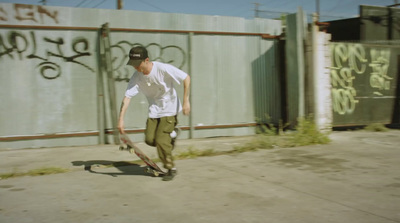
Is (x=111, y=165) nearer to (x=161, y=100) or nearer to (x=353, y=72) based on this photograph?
(x=161, y=100)

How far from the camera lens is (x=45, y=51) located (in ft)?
22.8

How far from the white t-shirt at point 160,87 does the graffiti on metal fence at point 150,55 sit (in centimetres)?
252

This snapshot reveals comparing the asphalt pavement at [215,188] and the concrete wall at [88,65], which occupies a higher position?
the concrete wall at [88,65]

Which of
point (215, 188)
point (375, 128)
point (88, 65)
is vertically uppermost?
point (88, 65)

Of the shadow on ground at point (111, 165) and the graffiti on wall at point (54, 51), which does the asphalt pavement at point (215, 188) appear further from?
the graffiti on wall at point (54, 51)

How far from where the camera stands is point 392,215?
3.49m

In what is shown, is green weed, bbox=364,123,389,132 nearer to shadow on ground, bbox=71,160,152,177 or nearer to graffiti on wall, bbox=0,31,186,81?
graffiti on wall, bbox=0,31,186,81

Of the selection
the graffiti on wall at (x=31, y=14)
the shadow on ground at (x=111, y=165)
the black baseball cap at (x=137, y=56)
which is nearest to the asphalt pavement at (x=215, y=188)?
the shadow on ground at (x=111, y=165)

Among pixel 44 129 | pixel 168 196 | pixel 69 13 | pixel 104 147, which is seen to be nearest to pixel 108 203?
pixel 168 196

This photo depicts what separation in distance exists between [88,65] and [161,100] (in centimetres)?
289

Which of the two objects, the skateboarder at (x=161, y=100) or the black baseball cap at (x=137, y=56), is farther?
the skateboarder at (x=161, y=100)

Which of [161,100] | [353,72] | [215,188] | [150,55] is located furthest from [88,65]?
[353,72]

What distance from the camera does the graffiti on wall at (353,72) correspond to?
8.41 meters

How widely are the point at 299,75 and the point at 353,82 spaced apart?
163 centimetres
